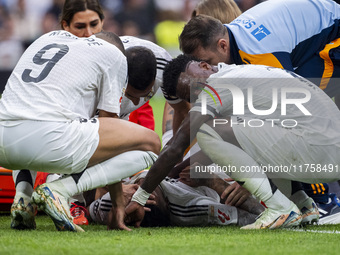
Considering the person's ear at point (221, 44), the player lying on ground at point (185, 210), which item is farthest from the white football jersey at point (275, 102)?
the person's ear at point (221, 44)

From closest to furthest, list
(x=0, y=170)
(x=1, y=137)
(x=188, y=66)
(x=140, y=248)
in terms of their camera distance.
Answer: (x=140, y=248) → (x=1, y=137) → (x=188, y=66) → (x=0, y=170)

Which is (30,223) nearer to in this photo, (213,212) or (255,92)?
(213,212)

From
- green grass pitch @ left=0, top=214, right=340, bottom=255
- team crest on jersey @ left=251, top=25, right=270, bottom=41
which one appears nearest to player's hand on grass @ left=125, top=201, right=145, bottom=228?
green grass pitch @ left=0, top=214, right=340, bottom=255

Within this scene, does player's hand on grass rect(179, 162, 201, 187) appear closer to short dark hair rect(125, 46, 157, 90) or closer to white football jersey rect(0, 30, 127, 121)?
short dark hair rect(125, 46, 157, 90)

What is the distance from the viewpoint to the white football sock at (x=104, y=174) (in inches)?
141

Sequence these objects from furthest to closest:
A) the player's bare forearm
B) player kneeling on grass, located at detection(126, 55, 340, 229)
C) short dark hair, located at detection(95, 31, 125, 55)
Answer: the player's bare forearm → short dark hair, located at detection(95, 31, 125, 55) → player kneeling on grass, located at detection(126, 55, 340, 229)

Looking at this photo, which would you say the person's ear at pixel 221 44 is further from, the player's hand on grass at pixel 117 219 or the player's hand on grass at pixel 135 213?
the player's hand on grass at pixel 117 219

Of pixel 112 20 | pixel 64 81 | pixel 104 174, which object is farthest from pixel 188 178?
pixel 112 20

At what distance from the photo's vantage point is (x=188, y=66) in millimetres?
4004

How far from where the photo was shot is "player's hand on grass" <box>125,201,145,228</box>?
151 inches

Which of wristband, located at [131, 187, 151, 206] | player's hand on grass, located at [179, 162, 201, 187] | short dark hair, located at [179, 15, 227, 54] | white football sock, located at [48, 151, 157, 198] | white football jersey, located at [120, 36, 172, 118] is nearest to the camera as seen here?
white football sock, located at [48, 151, 157, 198]

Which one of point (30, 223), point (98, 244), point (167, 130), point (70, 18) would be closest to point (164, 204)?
point (30, 223)

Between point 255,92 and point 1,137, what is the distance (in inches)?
59.2

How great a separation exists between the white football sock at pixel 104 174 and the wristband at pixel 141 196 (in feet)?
0.49
